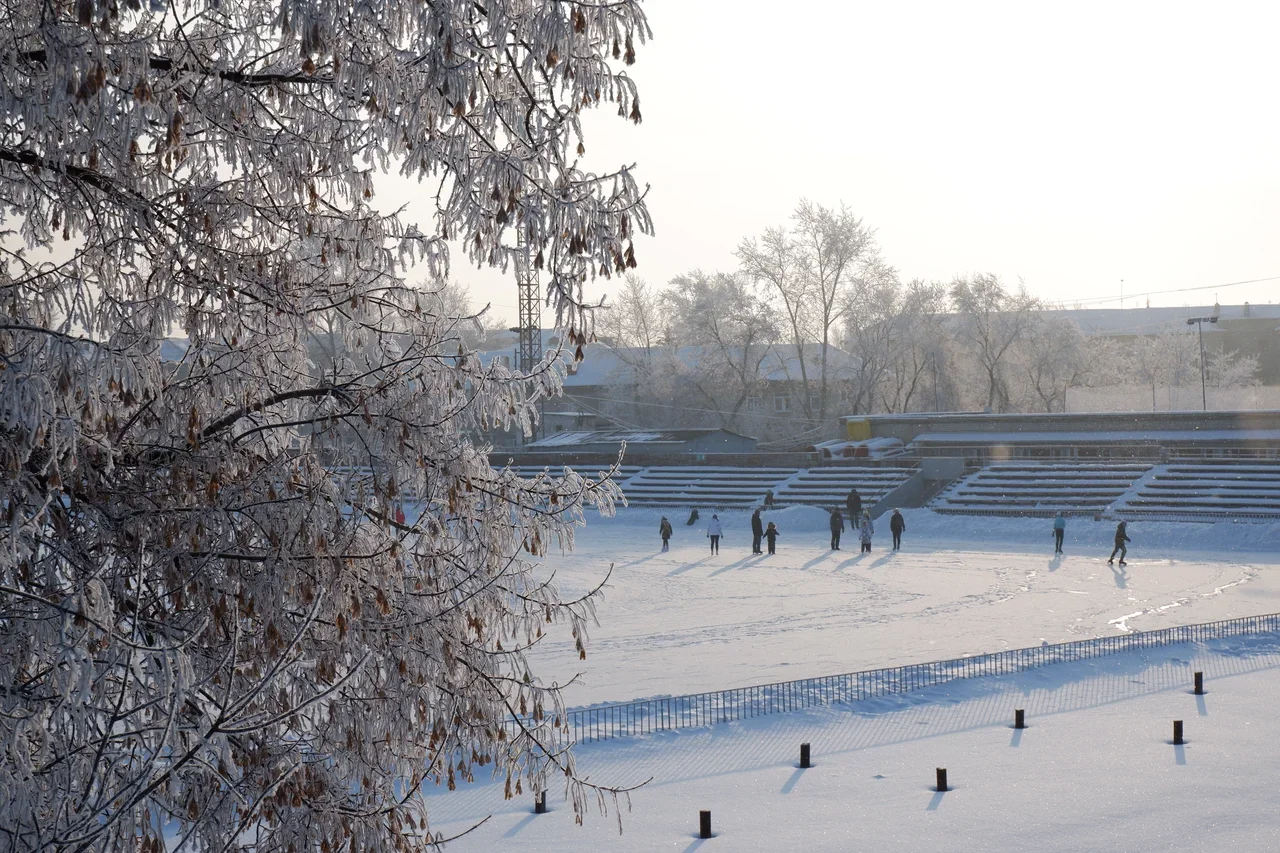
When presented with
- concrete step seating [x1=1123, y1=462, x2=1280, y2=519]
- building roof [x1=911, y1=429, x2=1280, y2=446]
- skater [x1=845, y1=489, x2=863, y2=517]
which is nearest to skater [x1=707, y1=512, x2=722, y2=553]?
skater [x1=845, y1=489, x2=863, y2=517]

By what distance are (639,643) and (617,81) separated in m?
13.7

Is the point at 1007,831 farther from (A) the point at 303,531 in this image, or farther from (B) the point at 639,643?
(B) the point at 639,643

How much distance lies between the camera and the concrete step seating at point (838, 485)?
1497 inches

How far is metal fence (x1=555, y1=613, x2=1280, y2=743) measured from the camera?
12.8 meters

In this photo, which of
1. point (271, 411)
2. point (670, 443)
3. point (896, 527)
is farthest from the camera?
point (670, 443)

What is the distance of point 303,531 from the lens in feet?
15.6

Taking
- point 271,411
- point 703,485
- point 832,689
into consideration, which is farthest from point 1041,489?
point 271,411

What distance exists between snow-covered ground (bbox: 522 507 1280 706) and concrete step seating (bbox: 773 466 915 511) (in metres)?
3.88

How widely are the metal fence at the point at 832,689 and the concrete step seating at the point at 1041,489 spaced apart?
16.6 metres

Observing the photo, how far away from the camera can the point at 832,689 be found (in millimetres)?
14219

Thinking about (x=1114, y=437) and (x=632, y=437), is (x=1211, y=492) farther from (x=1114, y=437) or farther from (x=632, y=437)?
(x=632, y=437)

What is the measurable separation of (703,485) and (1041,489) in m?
12.1

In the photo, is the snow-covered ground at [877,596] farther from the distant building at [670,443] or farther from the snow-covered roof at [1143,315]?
the snow-covered roof at [1143,315]

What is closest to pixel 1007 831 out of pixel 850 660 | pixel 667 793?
pixel 667 793
